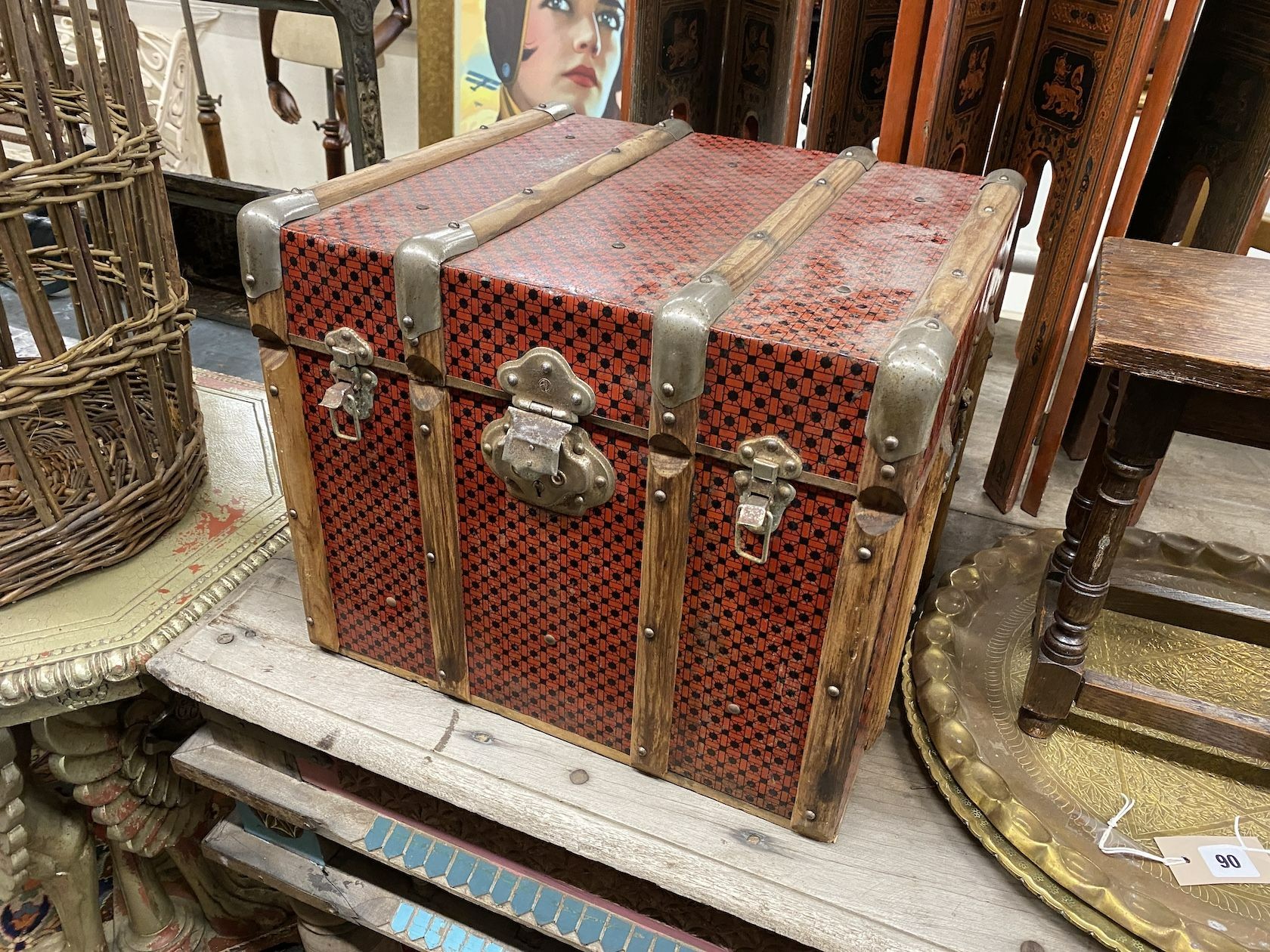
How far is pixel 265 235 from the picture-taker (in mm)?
924

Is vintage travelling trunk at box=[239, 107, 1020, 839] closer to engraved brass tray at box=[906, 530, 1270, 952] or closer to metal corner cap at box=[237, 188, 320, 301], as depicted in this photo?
metal corner cap at box=[237, 188, 320, 301]

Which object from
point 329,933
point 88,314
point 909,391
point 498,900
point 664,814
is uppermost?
point 909,391

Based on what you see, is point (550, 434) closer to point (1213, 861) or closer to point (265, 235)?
point (265, 235)

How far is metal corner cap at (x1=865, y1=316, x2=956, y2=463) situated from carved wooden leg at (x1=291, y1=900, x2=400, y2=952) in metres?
1.10

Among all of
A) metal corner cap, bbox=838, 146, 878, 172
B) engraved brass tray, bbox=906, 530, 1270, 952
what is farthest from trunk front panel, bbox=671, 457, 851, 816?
metal corner cap, bbox=838, 146, 878, 172

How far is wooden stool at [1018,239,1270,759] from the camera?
83cm

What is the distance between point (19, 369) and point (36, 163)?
22 cm

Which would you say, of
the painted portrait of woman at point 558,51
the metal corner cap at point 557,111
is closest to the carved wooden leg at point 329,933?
the metal corner cap at point 557,111

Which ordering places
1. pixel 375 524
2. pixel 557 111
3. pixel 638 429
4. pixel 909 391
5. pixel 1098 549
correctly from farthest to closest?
pixel 557 111 → pixel 375 524 → pixel 1098 549 → pixel 638 429 → pixel 909 391

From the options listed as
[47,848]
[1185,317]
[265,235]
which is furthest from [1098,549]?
[47,848]

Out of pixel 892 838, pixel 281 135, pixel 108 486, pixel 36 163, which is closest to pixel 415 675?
pixel 108 486

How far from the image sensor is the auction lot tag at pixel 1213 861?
3.08 ft

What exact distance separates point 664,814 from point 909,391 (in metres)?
0.54

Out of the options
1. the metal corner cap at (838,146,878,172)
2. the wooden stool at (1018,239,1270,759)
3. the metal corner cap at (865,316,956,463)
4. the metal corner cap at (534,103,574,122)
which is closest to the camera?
the metal corner cap at (865,316,956,463)
